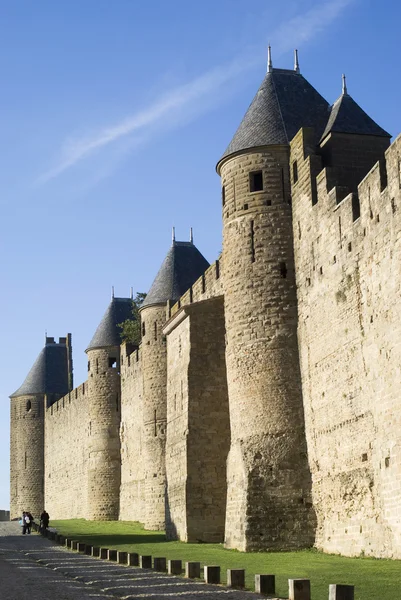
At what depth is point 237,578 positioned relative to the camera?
41.2 feet

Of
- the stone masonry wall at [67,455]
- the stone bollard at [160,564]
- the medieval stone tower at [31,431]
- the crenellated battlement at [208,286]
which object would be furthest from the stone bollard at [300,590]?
the medieval stone tower at [31,431]

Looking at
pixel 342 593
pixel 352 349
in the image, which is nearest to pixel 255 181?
pixel 352 349

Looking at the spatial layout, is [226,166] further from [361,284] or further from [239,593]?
[239,593]

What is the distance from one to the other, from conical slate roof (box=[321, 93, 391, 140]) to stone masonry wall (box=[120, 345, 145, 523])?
15.1 metres

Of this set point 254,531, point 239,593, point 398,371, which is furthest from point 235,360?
point 239,593

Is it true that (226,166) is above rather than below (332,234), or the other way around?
above

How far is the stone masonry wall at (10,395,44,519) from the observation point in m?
53.7

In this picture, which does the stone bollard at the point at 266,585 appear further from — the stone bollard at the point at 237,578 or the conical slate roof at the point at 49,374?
the conical slate roof at the point at 49,374

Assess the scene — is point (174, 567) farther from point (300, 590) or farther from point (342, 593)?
point (342, 593)

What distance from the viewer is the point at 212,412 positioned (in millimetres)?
24688

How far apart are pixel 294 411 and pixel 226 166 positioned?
5.91 meters

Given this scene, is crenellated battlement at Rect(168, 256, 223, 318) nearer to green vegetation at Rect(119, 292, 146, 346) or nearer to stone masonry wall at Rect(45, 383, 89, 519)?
green vegetation at Rect(119, 292, 146, 346)

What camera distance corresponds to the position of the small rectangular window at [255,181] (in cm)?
2233

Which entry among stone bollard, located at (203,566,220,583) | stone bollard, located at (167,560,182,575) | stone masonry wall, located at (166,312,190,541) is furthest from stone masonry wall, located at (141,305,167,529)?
stone bollard, located at (203,566,220,583)
